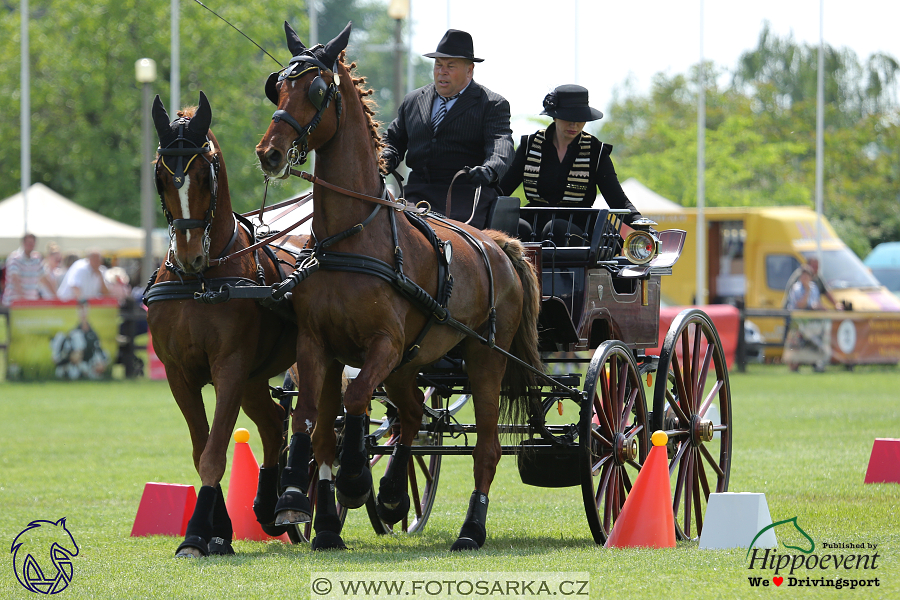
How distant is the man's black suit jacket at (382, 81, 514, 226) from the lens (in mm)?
7723

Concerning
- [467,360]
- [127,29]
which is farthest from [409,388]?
[127,29]

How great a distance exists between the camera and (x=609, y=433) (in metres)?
7.21

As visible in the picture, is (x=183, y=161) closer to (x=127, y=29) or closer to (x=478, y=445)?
(x=478, y=445)

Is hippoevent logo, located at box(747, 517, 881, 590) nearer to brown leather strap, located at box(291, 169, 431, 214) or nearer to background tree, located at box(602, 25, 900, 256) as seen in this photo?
brown leather strap, located at box(291, 169, 431, 214)

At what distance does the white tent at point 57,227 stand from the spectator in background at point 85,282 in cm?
870

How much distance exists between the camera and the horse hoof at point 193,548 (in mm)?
6066

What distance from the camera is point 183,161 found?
6.03 meters

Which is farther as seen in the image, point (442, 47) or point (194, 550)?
point (442, 47)

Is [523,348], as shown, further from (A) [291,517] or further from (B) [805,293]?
(B) [805,293]

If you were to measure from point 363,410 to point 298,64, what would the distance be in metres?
1.69

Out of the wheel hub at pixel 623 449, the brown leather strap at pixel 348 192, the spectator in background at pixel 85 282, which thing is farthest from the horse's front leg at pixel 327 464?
the spectator in background at pixel 85 282

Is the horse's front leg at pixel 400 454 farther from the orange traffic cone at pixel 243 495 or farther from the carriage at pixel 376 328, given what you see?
the orange traffic cone at pixel 243 495

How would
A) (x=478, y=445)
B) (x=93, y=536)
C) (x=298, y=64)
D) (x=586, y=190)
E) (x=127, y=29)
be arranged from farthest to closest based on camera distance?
(x=127, y=29) < (x=586, y=190) < (x=93, y=536) < (x=478, y=445) < (x=298, y=64)

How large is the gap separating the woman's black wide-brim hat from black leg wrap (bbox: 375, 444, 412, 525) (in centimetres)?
248
